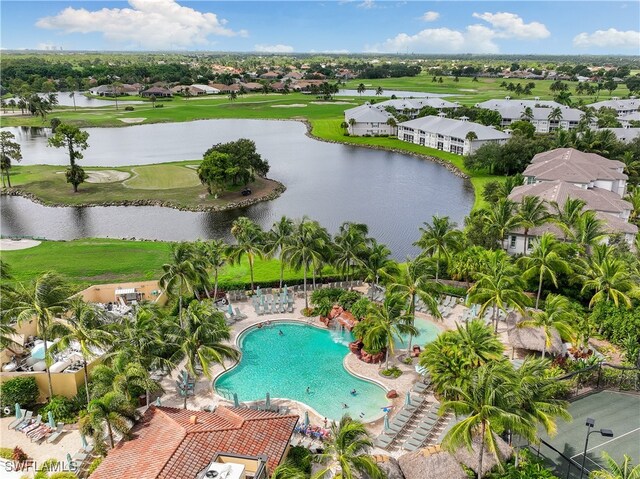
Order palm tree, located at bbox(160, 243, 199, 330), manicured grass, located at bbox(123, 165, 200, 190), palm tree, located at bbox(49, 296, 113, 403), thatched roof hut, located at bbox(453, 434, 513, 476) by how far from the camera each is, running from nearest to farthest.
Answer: thatched roof hut, located at bbox(453, 434, 513, 476) < palm tree, located at bbox(49, 296, 113, 403) < palm tree, located at bbox(160, 243, 199, 330) < manicured grass, located at bbox(123, 165, 200, 190)

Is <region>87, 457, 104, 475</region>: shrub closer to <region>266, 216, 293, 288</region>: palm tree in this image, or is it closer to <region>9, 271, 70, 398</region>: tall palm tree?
<region>9, 271, 70, 398</region>: tall palm tree

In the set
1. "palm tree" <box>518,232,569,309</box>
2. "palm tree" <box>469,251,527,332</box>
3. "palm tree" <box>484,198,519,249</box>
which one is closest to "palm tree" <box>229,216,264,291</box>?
"palm tree" <box>469,251,527,332</box>

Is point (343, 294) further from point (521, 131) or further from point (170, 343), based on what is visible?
point (521, 131)

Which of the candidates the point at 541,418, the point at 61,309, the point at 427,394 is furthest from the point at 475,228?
the point at 61,309

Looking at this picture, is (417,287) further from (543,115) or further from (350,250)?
(543,115)

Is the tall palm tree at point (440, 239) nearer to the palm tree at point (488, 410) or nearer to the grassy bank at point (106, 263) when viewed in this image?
the grassy bank at point (106, 263)

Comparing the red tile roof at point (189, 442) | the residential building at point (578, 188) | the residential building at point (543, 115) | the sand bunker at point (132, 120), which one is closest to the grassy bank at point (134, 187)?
the residential building at point (578, 188)
